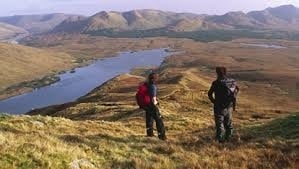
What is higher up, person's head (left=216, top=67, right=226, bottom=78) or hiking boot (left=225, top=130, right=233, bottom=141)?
person's head (left=216, top=67, right=226, bottom=78)

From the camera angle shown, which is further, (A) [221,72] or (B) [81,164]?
(A) [221,72]

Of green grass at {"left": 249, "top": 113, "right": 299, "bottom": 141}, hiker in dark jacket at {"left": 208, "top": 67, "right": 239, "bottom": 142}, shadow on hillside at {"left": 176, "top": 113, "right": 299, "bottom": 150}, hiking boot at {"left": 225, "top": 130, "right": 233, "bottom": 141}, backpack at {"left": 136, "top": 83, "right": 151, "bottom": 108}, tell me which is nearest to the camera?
shadow on hillside at {"left": 176, "top": 113, "right": 299, "bottom": 150}

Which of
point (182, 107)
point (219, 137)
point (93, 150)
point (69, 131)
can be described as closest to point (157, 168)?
point (93, 150)

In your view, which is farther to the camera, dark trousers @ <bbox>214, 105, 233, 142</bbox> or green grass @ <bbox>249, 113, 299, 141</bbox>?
green grass @ <bbox>249, 113, 299, 141</bbox>

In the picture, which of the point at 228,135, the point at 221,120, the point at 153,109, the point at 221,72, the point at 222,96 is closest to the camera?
the point at 221,72

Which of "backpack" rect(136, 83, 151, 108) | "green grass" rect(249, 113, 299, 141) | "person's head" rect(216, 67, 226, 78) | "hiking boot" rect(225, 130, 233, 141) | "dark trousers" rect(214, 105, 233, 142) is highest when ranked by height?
"person's head" rect(216, 67, 226, 78)

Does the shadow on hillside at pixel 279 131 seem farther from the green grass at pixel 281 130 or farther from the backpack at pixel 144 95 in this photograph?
the backpack at pixel 144 95

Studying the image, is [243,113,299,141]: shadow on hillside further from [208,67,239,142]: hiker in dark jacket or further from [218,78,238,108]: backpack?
[218,78,238,108]: backpack

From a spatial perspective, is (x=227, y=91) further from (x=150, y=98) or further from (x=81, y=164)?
(x=81, y=164)

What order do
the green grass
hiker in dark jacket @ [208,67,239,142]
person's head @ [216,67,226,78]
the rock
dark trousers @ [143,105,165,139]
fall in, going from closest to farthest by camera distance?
1. the rock
2. person's head @ [216,67,226,78]
3. hiker in dark jacket @ [208,67,239,142]
4. dark trousers @ [143,105,165,139]
5. the green grass

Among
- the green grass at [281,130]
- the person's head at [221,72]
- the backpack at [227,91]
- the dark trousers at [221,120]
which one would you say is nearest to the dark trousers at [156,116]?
the dark trousers at [221,120]

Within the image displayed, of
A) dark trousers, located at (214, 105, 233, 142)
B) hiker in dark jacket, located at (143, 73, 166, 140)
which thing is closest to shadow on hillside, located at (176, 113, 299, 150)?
dark trousers, located at (214, 105, 233, 142)

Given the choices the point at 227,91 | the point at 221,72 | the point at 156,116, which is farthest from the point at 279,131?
the point at 156,116

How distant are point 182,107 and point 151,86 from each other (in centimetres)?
3231
